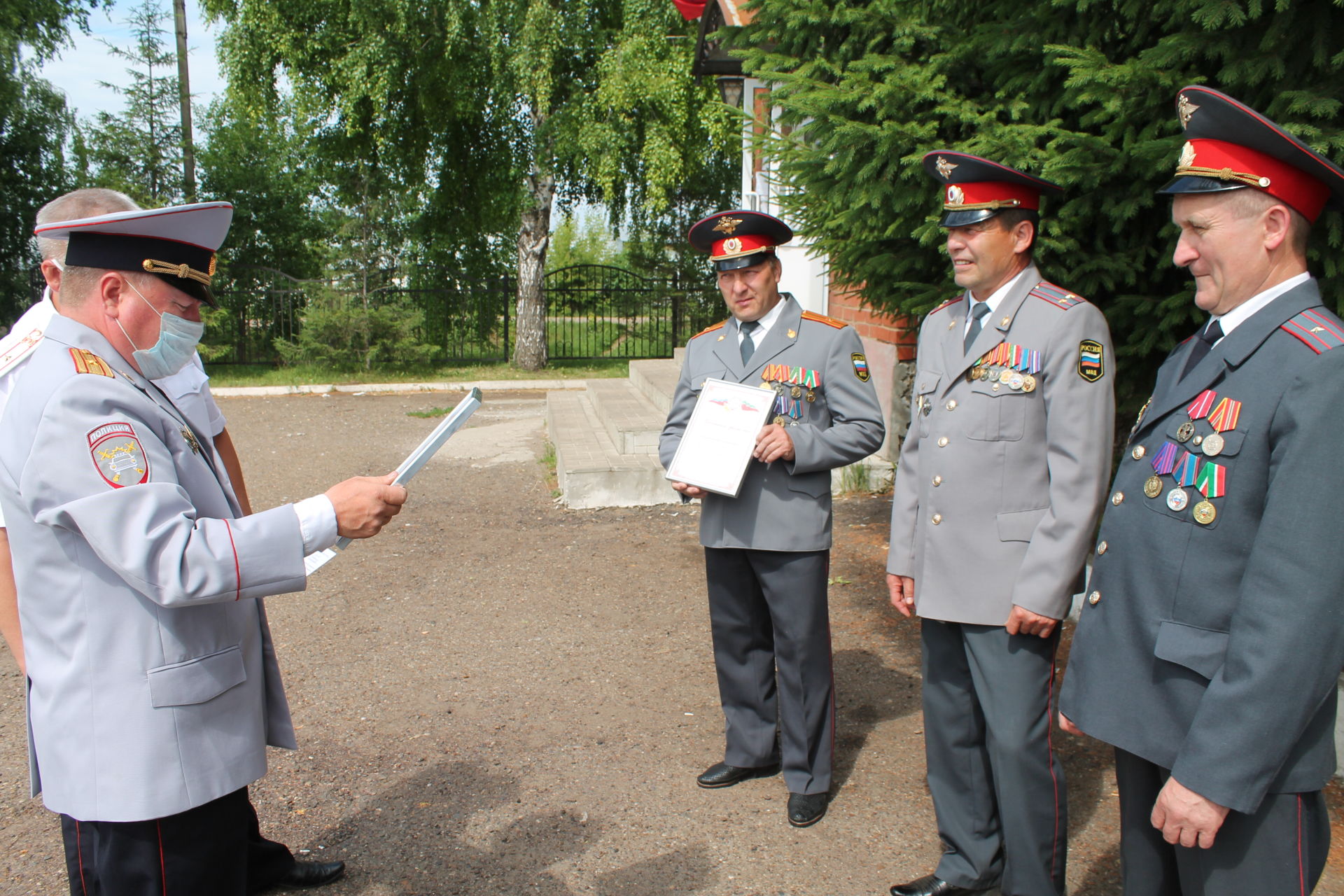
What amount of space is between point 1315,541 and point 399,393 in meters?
14.3

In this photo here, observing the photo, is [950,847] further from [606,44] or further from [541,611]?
[606,44]

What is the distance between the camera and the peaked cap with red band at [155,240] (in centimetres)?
193

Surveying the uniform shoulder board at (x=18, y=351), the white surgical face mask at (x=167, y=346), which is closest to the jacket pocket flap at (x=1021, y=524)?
the white surgical face mask at (x=167, y=346)

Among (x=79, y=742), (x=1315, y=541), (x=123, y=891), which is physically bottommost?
(x=123, y=891)

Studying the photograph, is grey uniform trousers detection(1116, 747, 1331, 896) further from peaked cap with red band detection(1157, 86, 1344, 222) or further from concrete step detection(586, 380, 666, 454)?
concrete step detection(586, 380, 666, 454)

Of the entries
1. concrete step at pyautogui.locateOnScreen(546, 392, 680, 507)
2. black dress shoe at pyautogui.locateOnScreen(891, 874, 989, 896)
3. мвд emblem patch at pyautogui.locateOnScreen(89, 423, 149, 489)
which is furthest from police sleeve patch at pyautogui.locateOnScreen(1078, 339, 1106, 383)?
concrete step at pyautogui.locateOnScreen(546, 392, 680, 507)

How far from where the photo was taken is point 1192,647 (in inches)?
72.7

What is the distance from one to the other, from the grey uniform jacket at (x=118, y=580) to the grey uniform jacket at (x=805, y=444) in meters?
1.74

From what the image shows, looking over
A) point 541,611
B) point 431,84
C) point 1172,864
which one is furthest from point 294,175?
point 1172,864

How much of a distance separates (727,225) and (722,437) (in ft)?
2.52

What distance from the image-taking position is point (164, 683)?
6.36 ft

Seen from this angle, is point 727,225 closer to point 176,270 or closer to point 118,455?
point 176,270

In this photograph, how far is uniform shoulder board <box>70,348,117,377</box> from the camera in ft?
6.20

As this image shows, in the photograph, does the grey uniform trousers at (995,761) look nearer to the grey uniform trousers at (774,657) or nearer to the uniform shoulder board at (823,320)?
the grey uniform trousers at (774,657)
